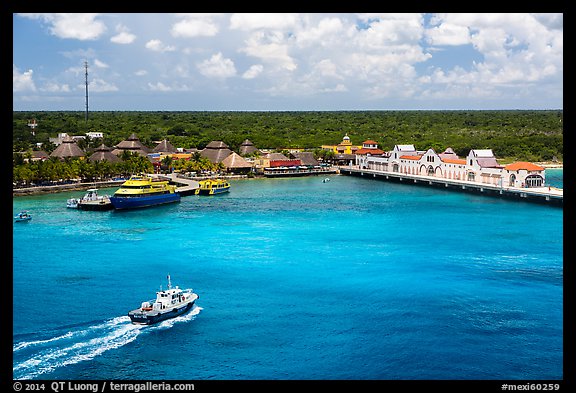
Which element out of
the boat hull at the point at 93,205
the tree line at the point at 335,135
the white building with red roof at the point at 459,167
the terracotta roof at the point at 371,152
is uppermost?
the tree line at the point at 335,135

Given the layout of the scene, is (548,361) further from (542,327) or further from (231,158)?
(231,158)

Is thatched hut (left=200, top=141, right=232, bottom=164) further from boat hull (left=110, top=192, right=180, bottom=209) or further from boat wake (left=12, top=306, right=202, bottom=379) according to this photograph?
boat wake (left=12, top=306, right=202, bottom=379)

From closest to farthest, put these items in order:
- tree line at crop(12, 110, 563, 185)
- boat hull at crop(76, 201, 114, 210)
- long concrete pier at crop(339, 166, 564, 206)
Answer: boat hull at crop(76, 201, 114, 210)
long concrete pier at crop(339, 166, 564, 206)
tree line at crop(12, 110, 563, 185)

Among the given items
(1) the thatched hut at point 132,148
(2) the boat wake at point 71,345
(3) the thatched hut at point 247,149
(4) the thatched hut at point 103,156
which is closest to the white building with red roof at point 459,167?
(3) the thatched hut at point 247,149

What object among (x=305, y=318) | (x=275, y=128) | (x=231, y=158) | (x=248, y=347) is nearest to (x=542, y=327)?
(x=305, y=318)

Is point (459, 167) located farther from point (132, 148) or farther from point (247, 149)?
point (132, 148)

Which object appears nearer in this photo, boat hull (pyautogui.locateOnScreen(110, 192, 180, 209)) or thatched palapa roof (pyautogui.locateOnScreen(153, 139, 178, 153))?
boat hull (pyautogui.locateOnScreen(110, 192, 180, 209))

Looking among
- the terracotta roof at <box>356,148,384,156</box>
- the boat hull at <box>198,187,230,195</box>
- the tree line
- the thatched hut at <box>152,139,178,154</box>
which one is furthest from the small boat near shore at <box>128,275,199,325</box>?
the thatched hut at <box>152,139,178,154</box>

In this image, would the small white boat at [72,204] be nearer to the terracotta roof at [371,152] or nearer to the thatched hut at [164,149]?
the thatched hut at [164,149]
